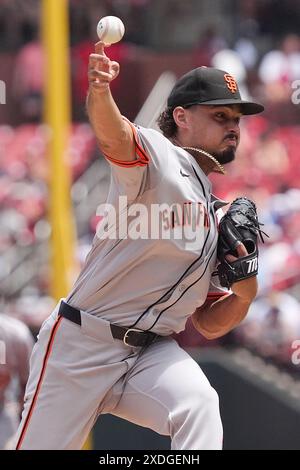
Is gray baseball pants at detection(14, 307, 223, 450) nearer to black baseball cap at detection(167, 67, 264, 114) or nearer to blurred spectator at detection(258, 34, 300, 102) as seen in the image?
black baseball cap at detection(167, 67, 264, 114)

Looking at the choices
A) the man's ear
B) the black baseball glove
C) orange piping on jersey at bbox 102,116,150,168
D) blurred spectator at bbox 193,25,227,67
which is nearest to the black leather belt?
the black baseball glove

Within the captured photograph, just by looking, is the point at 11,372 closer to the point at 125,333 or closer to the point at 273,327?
the point at 125,333

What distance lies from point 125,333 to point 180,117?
31.0 inches

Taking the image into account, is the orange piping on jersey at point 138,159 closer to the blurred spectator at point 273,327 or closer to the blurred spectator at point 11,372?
the blurred spectator at point 11,372

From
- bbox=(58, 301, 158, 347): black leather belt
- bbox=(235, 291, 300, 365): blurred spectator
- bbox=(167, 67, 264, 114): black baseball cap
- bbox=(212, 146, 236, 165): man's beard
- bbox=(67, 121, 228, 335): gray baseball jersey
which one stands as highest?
bbox=(167, 67, 264, 114): black baseball cap

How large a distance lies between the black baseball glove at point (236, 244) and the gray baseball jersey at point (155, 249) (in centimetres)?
4

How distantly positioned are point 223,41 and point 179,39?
0.95m

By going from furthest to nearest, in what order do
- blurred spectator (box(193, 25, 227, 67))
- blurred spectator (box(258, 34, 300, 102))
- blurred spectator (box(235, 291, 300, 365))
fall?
blurred spectator (box(193, 25, 227, 67)) → blurred spectator (box(258, 34, 300, 102)) → blurred spectator (box(235, 291, 300, 365))

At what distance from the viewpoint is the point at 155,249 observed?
12.0 ft

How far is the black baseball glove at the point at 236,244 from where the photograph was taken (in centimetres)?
370

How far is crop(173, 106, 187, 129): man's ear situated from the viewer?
3895 mm

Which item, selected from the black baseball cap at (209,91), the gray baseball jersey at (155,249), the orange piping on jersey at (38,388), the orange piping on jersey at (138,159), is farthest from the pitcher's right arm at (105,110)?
the orange piping on jersey at (38,388)

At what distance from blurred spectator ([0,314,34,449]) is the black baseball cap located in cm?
200
